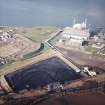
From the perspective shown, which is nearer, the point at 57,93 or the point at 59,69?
the point at 57,93

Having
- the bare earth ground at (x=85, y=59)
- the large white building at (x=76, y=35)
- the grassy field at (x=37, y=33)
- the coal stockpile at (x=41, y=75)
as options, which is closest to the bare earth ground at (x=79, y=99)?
the coal stockpile at (x=41, y=75)

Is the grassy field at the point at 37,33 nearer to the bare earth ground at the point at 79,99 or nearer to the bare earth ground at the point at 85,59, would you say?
the bare earth ground at the point at 85,59

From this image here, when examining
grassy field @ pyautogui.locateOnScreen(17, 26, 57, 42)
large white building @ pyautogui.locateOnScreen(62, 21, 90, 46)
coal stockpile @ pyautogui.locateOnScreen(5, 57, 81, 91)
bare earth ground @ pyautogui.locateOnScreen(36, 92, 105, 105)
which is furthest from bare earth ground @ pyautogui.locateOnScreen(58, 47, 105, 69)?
bare earth ground @ pyautogui.locateOnScreen(36, 92, 105, 105)

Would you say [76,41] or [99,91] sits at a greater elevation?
[76,41]

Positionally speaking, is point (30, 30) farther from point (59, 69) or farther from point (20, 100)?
point (20, 100)

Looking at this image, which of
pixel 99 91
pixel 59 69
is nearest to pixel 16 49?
pixel 59 69

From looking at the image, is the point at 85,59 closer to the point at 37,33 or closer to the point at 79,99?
the point at 79,99

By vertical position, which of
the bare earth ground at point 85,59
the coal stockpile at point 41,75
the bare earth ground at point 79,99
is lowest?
the bare earth ground at point 79,99

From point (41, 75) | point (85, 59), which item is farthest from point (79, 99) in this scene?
point (85, 59)
